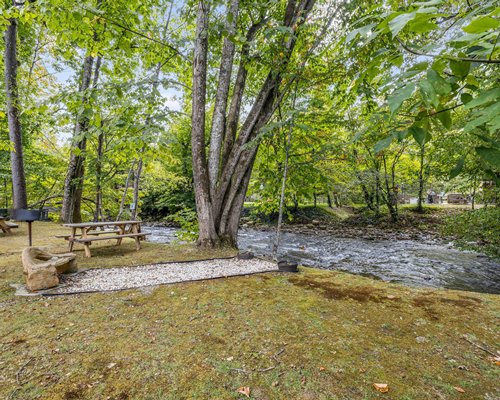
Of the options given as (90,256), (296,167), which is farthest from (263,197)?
(90,256)

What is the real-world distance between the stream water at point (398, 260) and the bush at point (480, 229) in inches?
29.2

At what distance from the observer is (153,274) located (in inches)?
159

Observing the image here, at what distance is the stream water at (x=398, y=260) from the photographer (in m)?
5.47

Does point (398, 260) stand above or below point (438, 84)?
below

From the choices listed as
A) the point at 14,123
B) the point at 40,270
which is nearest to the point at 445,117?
the point at 40,270

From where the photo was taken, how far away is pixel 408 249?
869cm

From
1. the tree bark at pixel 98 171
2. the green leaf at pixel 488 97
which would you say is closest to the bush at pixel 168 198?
the tree bark at pixel 98 171

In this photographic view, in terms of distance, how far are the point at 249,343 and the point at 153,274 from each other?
2.45m

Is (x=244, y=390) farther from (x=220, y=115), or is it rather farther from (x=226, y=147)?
(x=220, y=115)

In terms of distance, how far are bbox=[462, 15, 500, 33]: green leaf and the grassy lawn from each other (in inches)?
71.8

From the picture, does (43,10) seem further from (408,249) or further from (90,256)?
(408,249)

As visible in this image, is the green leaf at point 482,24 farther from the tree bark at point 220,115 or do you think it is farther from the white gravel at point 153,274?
the tree bark at point 220,115

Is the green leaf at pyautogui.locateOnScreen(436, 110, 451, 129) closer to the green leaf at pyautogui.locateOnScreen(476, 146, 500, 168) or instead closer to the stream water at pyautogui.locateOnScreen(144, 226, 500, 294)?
the green leaf at pyautogui.locateOnScreen(476, 146, 500, 168)

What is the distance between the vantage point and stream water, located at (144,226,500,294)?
17.9ft
